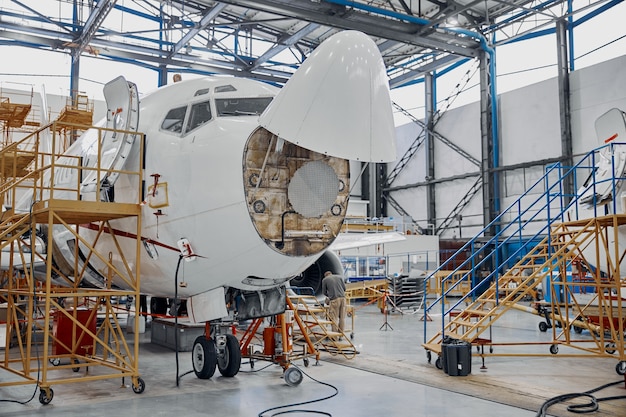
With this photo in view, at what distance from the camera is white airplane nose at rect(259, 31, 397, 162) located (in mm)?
7695

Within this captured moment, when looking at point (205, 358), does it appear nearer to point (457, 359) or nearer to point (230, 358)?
point (230, 358)

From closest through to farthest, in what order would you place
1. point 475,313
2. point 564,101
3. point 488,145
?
point 475,313, point 564,101, point 488,145

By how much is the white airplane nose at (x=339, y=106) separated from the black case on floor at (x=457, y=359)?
482 cm

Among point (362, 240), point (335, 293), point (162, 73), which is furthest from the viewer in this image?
point (162, 73)

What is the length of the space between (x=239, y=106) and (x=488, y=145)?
2821 cm

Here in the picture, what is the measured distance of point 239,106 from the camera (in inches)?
356

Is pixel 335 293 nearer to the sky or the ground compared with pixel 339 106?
nearer to the ground

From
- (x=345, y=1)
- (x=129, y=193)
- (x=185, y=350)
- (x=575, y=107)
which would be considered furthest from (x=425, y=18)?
(x=129, y=193)

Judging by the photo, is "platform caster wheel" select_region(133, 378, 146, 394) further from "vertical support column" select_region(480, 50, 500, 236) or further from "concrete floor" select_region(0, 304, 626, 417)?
"vertical support column" select_region(480, 50, 500, 236)

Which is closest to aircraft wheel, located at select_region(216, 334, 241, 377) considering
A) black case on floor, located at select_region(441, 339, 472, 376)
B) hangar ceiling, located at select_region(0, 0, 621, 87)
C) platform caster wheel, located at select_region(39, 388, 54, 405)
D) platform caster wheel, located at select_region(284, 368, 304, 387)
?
platform caster wheel, located at select_region(284, 368, 304, 387)

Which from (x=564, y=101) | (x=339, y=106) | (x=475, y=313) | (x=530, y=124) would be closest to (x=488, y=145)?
(x=530, y=124)

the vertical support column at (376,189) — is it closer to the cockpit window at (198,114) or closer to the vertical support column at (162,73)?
the vertical support column at (162,73)

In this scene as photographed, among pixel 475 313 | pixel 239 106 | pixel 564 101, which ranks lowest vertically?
pixel 475 313

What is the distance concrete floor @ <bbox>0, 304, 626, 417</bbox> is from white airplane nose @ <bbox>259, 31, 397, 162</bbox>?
3594mm
